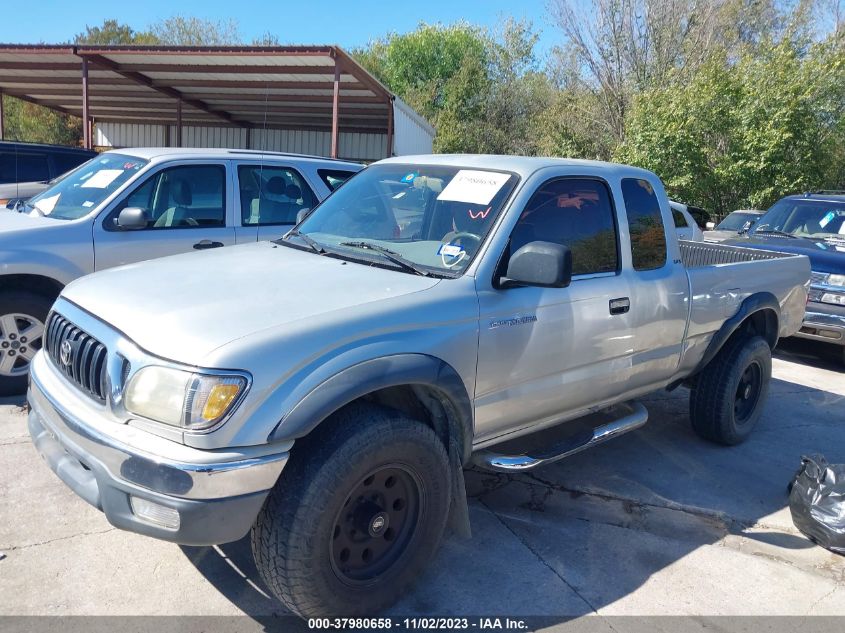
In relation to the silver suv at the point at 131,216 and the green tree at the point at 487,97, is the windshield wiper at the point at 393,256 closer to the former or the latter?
the silver suv at the point at 131,216

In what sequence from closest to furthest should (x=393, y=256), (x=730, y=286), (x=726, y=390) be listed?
(x=393, y=256) < (x=730, y=286) < (x=726, y=390)

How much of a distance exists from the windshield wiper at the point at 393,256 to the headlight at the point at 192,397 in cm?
112

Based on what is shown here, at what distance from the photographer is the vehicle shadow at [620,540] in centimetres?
321

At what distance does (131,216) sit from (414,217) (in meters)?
2.57

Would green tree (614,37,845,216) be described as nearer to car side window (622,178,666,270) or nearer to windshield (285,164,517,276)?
car side window (622,178,666,270)

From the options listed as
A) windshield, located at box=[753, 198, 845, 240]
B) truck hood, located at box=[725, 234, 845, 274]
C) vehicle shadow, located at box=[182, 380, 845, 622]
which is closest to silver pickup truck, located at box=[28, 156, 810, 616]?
vehicle shadow, located at box=[182, 380, 845, 622]

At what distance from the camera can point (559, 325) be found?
A: 139 inches

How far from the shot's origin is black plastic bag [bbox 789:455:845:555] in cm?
378

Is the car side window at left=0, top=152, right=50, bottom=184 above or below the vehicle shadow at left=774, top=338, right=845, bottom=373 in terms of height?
above

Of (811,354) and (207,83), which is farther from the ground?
(207,83)

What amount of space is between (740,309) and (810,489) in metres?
1.47

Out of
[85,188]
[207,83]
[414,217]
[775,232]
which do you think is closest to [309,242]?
[414,217]

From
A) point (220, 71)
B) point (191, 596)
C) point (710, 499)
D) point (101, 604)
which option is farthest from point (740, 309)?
point (220, 71)

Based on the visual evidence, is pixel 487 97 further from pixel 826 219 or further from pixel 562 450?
pixel 562 450
